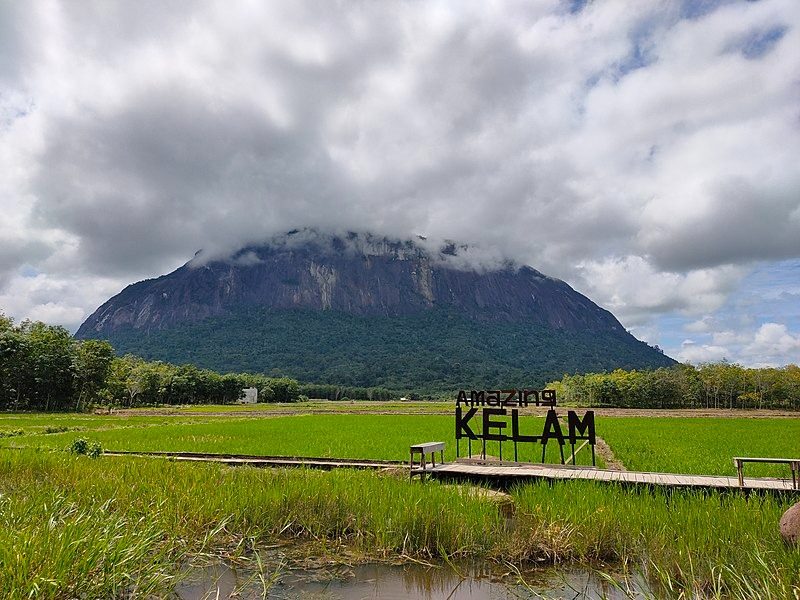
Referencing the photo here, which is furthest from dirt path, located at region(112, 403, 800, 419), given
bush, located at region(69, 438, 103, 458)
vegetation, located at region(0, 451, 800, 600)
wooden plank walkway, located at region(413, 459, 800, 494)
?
vegetation, located at region(0, 451, 800, 600)

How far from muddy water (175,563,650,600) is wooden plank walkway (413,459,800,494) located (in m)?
4.04

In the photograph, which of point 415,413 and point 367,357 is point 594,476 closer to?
point 415,413

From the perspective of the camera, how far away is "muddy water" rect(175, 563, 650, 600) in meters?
4.93

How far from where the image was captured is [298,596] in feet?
16.0

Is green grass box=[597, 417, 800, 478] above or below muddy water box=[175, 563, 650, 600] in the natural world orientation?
below

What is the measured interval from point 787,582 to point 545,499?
11.8 feet

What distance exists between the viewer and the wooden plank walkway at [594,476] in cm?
871

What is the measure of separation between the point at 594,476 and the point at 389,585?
5.62 meters

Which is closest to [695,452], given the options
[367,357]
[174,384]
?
[174,384]

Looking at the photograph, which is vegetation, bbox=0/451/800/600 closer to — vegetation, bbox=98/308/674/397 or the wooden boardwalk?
the wooden boardwalk

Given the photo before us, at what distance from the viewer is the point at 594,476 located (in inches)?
374

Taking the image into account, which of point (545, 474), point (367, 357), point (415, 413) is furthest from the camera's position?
point (367, 357)

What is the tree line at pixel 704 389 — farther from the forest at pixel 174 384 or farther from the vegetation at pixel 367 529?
the vegetation at pixel 367 529

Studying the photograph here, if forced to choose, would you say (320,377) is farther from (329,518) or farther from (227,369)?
(329,518)
